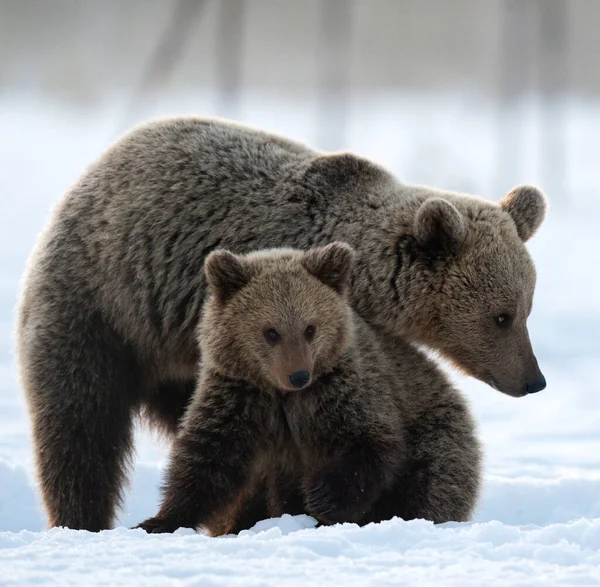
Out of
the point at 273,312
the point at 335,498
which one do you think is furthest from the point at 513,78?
the point at 335,498

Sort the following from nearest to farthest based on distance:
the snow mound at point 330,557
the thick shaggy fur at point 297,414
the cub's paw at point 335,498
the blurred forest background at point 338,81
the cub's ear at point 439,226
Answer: the snow mound at point 330,557 → the cub's paw at point 335,498 → the thick shaggy fur at point 297,414 → the cub's ear at point 439,226 → the blurred forest background at point 338,81

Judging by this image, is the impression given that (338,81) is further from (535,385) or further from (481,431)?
(535,385)

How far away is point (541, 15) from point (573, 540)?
23.6 m

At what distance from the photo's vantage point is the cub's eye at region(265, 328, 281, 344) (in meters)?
6.33

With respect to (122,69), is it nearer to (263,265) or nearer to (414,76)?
(414,76)

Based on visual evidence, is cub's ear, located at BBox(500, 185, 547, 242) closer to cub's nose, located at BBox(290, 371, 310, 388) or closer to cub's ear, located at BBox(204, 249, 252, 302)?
cub's ear, located at BBox(204, 249, 252, 302)

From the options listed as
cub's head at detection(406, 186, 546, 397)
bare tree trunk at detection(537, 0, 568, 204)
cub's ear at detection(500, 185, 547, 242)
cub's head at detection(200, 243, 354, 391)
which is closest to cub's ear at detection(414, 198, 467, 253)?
cub's head at detection(406, 186, 546, 397)

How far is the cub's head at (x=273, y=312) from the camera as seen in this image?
6363 millimetres

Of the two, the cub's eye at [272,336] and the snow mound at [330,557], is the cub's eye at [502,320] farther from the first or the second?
the snow mound at [330,557]

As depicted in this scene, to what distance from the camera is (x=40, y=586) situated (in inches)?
178

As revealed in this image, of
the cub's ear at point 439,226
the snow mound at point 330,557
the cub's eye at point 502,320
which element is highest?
the cub's ear at point 439,226

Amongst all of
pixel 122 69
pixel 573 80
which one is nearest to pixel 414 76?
pixel 573 80

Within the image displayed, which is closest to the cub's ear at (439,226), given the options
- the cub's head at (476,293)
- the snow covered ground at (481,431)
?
the cub's head at (476,293)

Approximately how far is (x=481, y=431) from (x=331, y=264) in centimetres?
368
